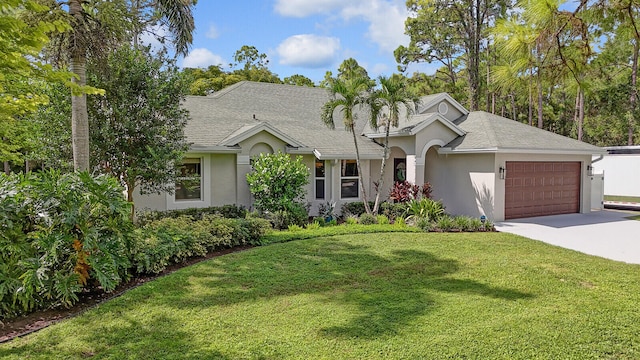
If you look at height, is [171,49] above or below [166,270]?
above

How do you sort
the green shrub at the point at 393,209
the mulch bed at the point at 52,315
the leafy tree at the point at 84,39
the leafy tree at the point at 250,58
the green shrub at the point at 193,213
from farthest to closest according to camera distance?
1. the leafy tree at the point at 250,58
2. the green shrub at the point at 393,209
3. the green shrub at the point at 193,213
4. the leafy tree at the point at 84,39
5. the mulch bed at the point at 52,315

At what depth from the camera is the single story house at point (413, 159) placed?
14.9 m

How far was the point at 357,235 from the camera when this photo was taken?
12773mm

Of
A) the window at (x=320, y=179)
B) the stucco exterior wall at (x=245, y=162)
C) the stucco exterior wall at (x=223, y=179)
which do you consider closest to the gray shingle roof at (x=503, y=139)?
the window at (x=320, y=179)

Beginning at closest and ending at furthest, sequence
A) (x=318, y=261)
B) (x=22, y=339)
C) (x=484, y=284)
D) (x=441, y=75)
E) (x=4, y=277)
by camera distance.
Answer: (x=22, y=339) → (x=4, y=277) → (x=484, y=284) → (x=318, y=261) → (x=441, y=75)

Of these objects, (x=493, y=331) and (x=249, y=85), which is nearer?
(x=493, y=331)

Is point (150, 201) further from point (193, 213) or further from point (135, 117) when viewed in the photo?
point (135, 117)

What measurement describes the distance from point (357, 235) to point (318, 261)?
3.34 meters

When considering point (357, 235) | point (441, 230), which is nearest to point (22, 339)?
point (357, 235)

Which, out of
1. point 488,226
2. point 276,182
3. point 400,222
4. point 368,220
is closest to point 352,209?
point 368,220

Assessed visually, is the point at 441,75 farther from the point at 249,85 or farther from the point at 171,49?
the point at 171,49

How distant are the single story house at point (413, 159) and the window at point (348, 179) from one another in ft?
0.15

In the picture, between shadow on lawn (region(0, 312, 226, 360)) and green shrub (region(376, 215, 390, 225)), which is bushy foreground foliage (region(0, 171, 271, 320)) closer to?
shadow on lawn (region(0, 312, 226, 360))

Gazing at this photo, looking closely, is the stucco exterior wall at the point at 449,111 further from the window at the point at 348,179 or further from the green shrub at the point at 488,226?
the green shrub at the point at 488,226
